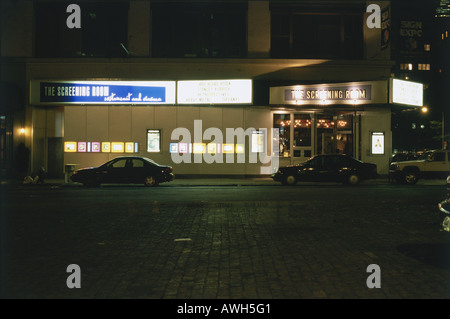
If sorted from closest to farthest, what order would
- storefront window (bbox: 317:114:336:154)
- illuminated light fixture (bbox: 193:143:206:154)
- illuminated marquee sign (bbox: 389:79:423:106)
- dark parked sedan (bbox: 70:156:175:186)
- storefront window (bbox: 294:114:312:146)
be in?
dark parked sedan (bbox: 70:156:175:186) → illuminated marquee sign (bbox: 389:79:423:106) → illuminated light fixture (bbox: 193:143:206:154) → storefront window (bbox: 294:114:312:146) → storefront window (bbox: 317:114:336:154)

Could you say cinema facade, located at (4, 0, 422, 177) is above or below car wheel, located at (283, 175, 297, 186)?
above

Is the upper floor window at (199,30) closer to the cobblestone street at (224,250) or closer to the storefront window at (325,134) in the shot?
the storefront window at (325,134)

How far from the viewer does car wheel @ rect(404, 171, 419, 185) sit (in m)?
23.8

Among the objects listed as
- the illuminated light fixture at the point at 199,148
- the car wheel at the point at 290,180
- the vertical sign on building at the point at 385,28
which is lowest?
the car wheel at the point at 290,180

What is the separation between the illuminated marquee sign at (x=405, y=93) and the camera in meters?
26.7

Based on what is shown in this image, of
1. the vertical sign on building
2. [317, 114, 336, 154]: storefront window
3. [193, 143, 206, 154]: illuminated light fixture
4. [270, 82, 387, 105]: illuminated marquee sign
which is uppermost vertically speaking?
the vertical sign on building

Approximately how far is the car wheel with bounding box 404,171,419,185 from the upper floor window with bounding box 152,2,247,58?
12.2 meters

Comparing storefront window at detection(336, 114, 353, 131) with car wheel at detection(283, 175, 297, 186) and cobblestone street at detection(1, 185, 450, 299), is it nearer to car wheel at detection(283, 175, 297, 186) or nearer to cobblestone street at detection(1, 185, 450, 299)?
car wheel at detection(283, 175, 297, 186)

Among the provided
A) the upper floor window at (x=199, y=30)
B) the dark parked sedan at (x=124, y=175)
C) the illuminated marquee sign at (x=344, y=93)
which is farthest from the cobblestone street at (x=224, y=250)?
the upper floor window at (x=199, y=30)

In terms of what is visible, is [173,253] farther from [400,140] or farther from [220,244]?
[400,140]

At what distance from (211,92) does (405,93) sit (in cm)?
1153

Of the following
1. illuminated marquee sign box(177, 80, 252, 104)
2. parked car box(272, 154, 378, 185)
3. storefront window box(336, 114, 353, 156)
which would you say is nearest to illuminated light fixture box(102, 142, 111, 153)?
illuminated marquee sign box(177, 80, 252, 104)

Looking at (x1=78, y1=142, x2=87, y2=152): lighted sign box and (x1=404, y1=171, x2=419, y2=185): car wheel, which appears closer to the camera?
(x1=404, y1=171, x2=419, y2=185): car wheel

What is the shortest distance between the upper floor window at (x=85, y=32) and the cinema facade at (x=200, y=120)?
49.6 inches
